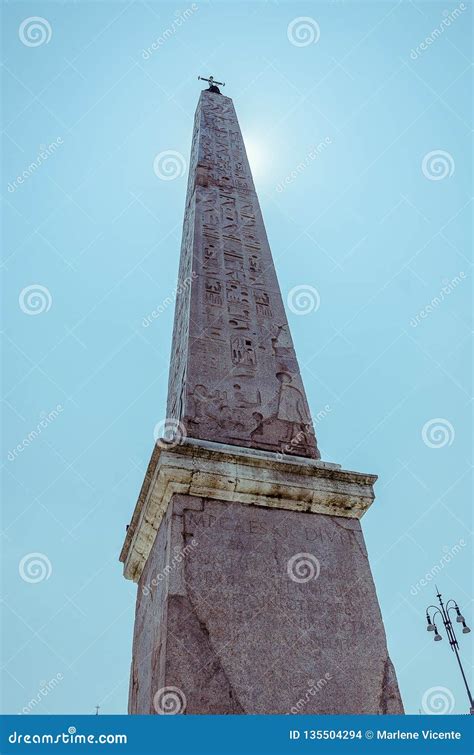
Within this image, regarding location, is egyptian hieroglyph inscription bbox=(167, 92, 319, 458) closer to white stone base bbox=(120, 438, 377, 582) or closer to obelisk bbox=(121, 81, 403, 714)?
obelisk bbox=(121, 81, 403, 714)

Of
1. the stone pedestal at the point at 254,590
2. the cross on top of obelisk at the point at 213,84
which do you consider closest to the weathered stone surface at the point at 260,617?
the stone pedestal at the point at 254,590

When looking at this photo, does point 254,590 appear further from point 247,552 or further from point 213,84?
point 213,84

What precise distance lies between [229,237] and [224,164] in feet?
5.67

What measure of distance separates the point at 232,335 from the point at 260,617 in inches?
88.0

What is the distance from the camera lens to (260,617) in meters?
3.16

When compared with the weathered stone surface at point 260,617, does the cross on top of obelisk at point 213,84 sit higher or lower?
higher

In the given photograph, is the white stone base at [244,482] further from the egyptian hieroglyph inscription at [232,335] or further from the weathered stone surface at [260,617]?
the egyptian hieroglyph inscription at [232,335]

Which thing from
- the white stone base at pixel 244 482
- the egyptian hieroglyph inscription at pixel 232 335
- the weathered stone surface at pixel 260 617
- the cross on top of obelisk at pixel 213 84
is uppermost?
the cross on top of obelisk at pixel 213 84

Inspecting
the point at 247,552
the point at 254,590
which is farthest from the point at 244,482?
the point at 254,590

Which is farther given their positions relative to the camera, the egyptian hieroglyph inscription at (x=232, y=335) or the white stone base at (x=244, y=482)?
the egyptian hieroglyph inscription at (x=232, y=335)

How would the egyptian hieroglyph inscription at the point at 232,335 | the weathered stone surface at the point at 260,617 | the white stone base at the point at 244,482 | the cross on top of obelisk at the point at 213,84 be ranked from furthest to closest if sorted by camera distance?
the cross on top of obelisk at the point at 213,84 → the egyptian hieroglyph inscription at the point at 232,335 → the white stone base at the point at 244,482 → the weathered stone surface at the point at 260,617

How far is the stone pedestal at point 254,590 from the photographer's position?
2932 millimetres

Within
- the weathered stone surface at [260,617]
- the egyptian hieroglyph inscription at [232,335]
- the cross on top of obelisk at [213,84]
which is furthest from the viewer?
the cross on top of obelisk at [213,84]

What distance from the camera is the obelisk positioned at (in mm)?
2963
